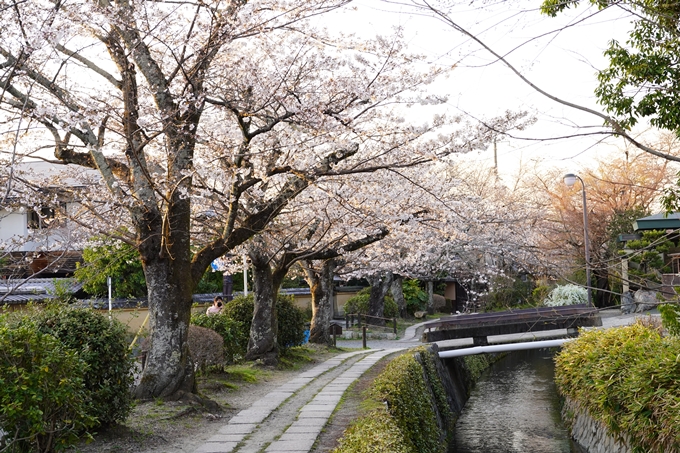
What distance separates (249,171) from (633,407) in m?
6.37

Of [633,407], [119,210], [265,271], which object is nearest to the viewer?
[633,407]

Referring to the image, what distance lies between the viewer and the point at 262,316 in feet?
50.0

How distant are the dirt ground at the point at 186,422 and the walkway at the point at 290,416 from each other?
0.17 meters

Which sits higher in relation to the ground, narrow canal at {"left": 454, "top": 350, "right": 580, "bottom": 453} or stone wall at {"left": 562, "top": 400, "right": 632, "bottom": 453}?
stone wall at {"left": 562, "top": 400, "right": 632, "bottom": 453}

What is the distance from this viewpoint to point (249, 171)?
34.2 ft

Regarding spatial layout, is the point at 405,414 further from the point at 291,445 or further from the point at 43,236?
the point at 43,236

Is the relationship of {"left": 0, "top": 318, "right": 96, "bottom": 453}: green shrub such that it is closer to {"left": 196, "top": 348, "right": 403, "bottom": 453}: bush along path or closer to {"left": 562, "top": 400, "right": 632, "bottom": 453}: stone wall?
{"left": 196, "top": 348, "right": 403, "bottom": 453}: bush along path

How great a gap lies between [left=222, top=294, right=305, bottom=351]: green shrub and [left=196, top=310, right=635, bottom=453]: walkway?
2.17 metres

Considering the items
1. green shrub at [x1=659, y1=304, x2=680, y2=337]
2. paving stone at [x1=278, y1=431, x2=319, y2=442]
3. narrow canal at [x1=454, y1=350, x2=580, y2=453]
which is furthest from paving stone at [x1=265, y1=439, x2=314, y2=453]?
narrow canal at [x1=454, y1=350, x2=580, y2=453]

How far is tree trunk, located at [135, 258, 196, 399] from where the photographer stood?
9500mm

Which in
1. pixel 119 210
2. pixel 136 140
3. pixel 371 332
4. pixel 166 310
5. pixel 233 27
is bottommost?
pixel 371 332

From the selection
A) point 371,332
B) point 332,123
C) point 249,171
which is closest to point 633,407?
point 332,123

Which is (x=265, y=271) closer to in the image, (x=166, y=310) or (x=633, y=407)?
(x=166, y=310)

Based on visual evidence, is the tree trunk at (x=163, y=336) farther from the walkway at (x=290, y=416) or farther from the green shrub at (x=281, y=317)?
the green shrub at (x=281, y=317)
